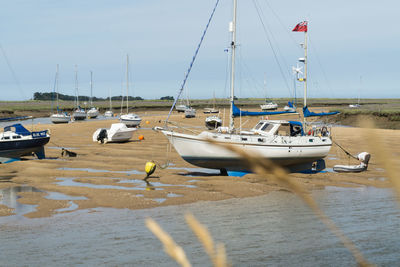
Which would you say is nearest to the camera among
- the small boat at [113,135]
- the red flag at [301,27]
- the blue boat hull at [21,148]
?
the blue boat hull at [21,148]

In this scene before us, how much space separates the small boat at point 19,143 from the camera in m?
27.8

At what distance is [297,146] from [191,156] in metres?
5.28

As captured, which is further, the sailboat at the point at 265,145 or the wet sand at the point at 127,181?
the sailboat at the point at 265,145

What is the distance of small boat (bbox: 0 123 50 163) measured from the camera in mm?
27781

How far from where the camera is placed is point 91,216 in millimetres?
15203

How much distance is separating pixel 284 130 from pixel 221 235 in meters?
11.6

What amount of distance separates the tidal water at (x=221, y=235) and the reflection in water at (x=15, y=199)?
1201 millimetres

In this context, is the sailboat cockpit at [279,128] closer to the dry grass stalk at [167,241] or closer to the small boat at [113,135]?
the small boat at [113,135]

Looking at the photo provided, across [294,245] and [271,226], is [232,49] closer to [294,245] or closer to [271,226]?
[271,226]

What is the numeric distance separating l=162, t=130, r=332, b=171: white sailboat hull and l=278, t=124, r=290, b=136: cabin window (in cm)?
35

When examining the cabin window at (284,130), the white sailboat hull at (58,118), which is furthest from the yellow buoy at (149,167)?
the white sailboat hull at (58,118)

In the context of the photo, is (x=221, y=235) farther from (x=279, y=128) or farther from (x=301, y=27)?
(x=301, y=27)

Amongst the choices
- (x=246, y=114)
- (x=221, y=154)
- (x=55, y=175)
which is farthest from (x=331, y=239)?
(x=55, y=175)

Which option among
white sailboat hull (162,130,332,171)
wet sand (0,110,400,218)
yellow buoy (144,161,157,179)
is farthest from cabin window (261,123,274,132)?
yellow buoy (144,161,157,179)
